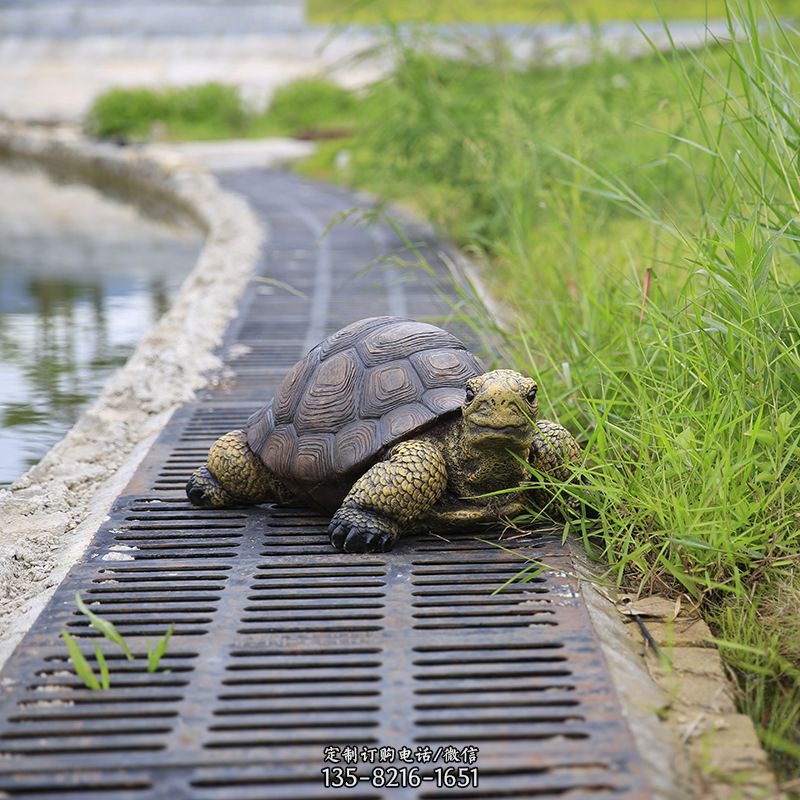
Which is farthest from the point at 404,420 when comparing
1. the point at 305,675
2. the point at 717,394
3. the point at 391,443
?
the point at 305,675

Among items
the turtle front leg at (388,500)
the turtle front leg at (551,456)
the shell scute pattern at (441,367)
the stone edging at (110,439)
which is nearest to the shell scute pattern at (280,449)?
the turtle front leg at (388,500)

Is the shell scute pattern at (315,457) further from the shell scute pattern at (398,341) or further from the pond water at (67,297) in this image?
the pond water at (67,297)

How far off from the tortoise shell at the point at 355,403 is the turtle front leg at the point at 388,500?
0.34 ft

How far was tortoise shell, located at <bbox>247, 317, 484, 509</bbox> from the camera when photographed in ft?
11.4

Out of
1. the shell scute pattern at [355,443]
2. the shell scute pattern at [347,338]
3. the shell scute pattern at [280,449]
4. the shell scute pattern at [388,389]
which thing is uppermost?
the shell scute pattern at [347,338]

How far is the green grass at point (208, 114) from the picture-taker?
68.7ft

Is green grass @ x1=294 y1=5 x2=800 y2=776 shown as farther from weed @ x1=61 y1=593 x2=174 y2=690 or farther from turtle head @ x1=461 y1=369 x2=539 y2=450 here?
weed @ x1=61 y1=593 x2=174 y2=690

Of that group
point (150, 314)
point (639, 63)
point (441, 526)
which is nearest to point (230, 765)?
point (441, 526)

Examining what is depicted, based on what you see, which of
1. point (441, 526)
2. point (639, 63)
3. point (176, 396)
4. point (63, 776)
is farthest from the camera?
point (639, 63)

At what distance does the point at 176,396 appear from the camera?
16.5ft

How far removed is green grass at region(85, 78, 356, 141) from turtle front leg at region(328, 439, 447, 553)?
17.8 meters

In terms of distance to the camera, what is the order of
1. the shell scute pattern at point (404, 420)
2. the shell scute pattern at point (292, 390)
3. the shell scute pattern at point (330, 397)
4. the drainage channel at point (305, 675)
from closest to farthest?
the drainage channel at point (305, 675) → the shell scute pattern at point (404, 420) → the shell scute pattern at point (330, 397) → the shell scute pattern at point (292, 390)

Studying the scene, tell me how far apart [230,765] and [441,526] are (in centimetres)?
133

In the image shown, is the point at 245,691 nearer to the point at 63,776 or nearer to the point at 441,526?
the point at 63,776
